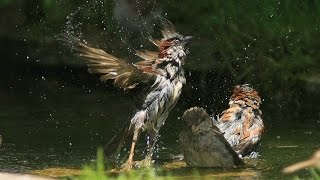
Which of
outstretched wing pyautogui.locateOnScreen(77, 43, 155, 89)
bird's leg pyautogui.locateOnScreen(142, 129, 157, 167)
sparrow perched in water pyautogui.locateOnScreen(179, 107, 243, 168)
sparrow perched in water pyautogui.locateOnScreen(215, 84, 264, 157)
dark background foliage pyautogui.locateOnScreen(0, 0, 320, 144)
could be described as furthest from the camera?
dark background foliage pyautogui.locateOnScreen(0, 0, 320, 144)

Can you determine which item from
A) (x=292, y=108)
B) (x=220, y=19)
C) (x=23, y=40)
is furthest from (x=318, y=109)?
(x=23, y=40)

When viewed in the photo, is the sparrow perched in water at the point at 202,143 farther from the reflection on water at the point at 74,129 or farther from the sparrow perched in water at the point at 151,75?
the sparrow perched in water at the point at 151,75

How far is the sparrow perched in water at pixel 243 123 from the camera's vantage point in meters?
7.20

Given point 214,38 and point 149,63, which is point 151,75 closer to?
point 149,63

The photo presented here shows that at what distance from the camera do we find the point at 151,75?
691cm

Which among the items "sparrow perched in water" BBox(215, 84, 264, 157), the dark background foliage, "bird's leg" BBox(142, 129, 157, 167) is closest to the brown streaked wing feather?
"bird's leg" BBox(142, 129, 157, 167)

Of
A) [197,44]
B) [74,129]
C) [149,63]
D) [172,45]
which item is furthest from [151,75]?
[197,44]

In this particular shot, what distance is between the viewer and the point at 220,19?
10.9 metres

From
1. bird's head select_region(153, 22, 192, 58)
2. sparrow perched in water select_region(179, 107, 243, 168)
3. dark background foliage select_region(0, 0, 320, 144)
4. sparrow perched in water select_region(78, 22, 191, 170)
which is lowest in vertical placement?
sparrow perched in water select_region(179, 107, 243, 168)

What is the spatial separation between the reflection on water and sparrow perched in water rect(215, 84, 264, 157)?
0.19 meters

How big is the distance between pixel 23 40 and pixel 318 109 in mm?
4535

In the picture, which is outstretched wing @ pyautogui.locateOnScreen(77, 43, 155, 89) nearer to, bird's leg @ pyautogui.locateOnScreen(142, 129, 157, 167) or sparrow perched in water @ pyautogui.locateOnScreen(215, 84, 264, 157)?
bird's leg @ pyautogui.locateOnScreen(142, 129, 157, 167)

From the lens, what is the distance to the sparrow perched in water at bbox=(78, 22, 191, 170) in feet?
22.0

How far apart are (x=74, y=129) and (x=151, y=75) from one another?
2407 mm
